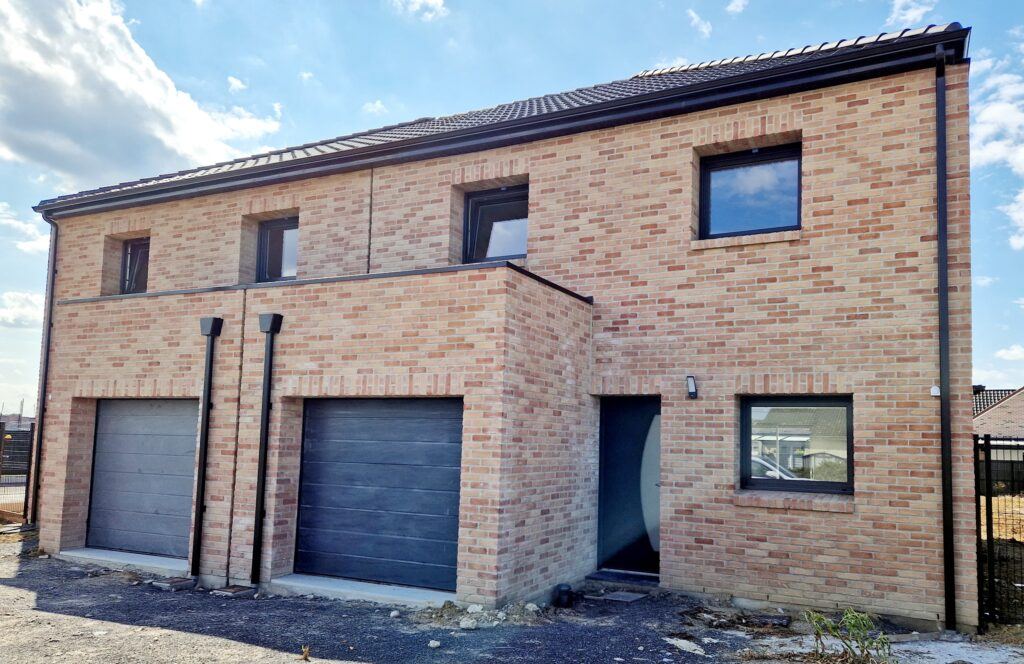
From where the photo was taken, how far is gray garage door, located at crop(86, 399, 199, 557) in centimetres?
898

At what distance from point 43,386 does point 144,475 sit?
414 centimetres

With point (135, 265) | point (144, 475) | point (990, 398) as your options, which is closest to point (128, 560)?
point (144, 475)

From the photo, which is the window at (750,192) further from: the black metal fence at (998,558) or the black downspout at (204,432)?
the black downspout at (204,432)

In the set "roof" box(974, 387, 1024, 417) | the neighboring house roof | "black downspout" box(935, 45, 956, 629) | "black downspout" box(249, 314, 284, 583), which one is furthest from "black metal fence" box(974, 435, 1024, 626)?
the neighboring house roof

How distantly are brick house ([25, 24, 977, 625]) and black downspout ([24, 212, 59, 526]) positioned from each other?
254 cm

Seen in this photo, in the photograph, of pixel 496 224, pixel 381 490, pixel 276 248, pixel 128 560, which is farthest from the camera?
pixel 276 248

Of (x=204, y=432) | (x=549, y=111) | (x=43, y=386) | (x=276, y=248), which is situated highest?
(x=549, y=111)

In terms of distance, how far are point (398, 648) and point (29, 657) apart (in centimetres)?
269

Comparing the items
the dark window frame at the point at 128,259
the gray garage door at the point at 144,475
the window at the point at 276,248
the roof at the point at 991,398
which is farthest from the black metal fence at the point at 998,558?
the roof at the point at 991,398

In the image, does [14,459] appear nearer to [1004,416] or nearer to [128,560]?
[128,560]

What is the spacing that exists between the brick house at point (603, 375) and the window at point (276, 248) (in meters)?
1.87

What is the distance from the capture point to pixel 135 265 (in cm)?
1208

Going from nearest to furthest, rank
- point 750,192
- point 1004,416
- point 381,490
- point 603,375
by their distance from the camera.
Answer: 1. point 381,490
2. point 750,192
3. point 603,375
4. point 1004,416

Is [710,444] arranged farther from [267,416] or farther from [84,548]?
[84,548]
